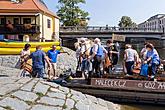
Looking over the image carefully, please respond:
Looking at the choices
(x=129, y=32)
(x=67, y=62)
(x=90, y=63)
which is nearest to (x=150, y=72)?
(x=90, y=63)

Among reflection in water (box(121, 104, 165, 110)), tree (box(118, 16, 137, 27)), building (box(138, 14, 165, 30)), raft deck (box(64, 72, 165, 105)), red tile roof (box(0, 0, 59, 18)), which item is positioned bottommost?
reflection in water (box(121, 104, 165, 110))

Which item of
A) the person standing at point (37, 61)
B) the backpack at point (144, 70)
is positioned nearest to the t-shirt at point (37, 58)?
the person standing at point (37, 61)

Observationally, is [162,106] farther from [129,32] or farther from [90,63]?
[129,32]

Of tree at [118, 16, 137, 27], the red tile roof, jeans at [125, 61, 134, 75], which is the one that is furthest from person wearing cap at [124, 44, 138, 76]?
tree at [118, 16, 137, 27]

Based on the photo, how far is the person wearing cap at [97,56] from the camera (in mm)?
13141

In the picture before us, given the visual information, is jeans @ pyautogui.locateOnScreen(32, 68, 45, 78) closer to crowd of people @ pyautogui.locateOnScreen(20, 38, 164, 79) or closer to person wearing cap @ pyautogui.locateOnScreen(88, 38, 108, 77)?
crowd of people @ pyautogui.locateOnScreen(20, 38, 164, 79)

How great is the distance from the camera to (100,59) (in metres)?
13.3

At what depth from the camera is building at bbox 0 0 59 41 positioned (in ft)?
137

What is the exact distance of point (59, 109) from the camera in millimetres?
7621

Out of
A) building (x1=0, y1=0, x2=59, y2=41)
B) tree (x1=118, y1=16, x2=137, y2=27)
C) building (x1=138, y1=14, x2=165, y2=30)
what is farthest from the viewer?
building (x1=138, y1=14, x2=165, y2=30)

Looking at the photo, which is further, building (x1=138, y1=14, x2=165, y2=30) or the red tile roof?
building (x1=138, y1=14, x2=165, y2=30)

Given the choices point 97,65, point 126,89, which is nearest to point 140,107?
point 126,89

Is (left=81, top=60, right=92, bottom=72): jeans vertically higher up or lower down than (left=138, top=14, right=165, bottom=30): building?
lower down

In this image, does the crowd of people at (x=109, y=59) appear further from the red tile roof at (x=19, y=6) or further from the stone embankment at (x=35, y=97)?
the red tile roof at (x=19, y=6)
